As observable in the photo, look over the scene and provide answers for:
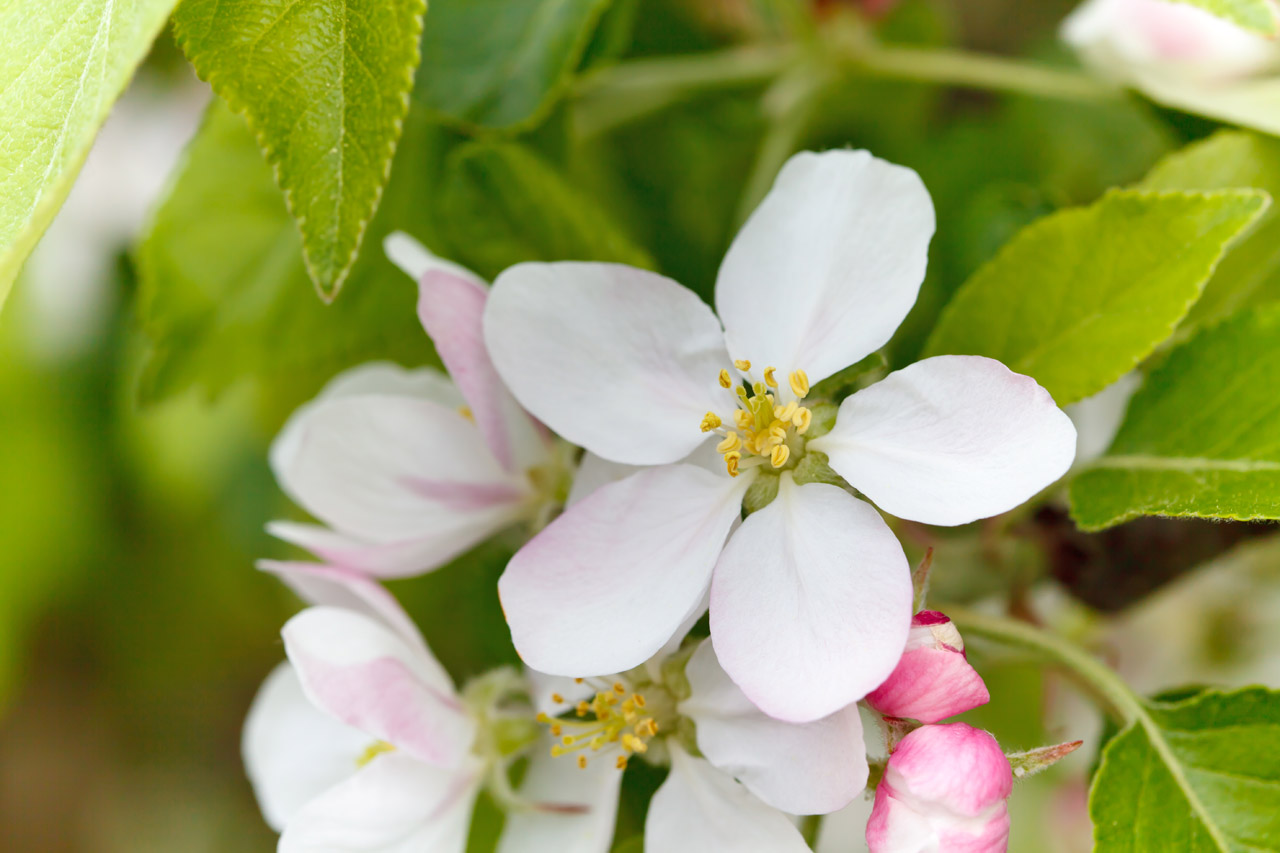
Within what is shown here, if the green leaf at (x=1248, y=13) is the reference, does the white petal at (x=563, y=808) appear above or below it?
below

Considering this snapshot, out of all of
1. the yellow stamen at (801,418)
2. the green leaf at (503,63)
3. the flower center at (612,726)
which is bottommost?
the flower center at (612,726)

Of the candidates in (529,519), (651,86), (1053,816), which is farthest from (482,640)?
(1053,816)

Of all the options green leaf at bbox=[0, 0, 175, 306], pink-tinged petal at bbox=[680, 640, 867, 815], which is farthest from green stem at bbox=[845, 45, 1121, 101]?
green leaf at bbox=[0, 0, 175, 306]

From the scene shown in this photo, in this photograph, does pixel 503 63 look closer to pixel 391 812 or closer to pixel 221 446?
pixel 391 812

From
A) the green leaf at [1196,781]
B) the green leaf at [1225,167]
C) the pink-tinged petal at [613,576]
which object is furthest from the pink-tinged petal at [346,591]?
the green leaf at [1225,167]

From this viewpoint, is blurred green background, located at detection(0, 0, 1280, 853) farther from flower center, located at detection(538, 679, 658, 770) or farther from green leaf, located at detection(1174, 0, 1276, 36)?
green leaf, located at detection(1174, 0, 1276, 36)

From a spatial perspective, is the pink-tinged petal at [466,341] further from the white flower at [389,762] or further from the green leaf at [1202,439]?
the green leaf at [1202,439]

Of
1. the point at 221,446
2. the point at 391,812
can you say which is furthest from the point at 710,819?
the point at 221,446
